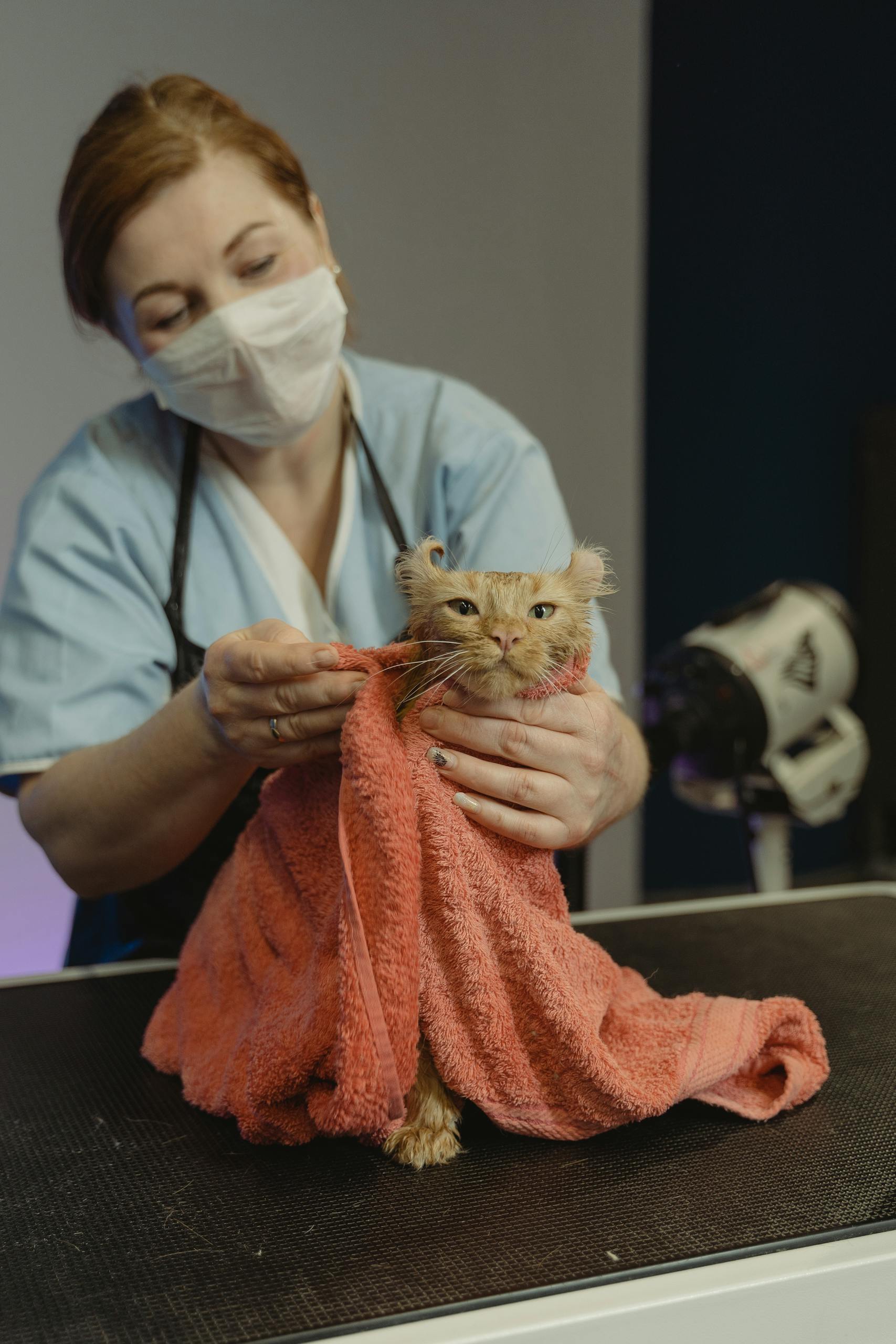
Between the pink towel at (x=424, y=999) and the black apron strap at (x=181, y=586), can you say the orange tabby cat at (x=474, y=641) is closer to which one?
the pink towel at (x=424, y=999)

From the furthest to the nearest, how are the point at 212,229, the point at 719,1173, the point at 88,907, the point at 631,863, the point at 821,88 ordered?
the point at 631,863 → the point at 821,88 → the point at 88,907 → the point at 212,229 → the point at 719,1173

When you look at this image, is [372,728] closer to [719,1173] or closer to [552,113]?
[719,1173]

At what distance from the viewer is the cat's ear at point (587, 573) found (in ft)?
2.34

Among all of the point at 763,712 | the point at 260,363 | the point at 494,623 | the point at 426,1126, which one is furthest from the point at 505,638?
the point at 763,712

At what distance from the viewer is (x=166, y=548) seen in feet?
3.70

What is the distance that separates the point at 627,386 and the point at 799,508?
645 millimetres

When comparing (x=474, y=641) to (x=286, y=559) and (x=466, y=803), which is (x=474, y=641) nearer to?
(x=466, y=803)

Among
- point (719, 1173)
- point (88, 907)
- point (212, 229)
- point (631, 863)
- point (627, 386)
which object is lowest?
point (631, 863)

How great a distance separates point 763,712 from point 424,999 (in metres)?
1.05

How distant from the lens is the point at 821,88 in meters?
2.04

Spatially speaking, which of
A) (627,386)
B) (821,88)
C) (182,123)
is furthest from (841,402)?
(182,123)

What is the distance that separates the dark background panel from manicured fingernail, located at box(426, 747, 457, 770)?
196 cm

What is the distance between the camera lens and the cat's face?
0.66 m

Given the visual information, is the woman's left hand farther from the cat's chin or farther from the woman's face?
the woman's face
